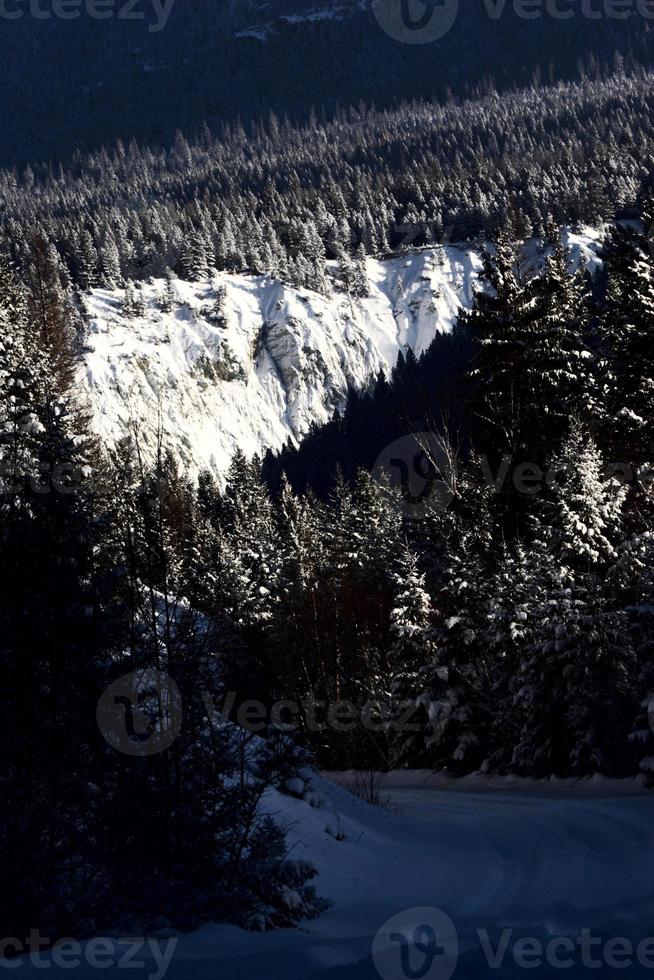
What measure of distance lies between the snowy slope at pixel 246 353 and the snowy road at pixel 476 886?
353ft

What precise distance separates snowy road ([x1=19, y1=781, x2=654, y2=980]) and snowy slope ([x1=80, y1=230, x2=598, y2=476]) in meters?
107

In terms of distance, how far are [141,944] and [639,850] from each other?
6.30 m

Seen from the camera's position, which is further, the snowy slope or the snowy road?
the snowy slope

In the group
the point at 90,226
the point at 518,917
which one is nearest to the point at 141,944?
the point at 518,917

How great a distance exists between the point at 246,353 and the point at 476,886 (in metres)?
149

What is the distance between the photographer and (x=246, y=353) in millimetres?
153625

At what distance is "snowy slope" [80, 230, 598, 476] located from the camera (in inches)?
5005

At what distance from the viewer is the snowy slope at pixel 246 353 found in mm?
127125

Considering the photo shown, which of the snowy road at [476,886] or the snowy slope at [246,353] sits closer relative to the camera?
the snowy road at [476,886]

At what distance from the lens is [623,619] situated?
601 inches

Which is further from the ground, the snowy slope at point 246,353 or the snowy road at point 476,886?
the snowy slope at point 246,353

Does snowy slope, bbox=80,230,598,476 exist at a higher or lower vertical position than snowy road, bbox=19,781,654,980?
higher

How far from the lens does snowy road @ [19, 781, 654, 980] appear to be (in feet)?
18.3

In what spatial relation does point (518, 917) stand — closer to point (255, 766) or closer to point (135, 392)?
point (255, 766)
